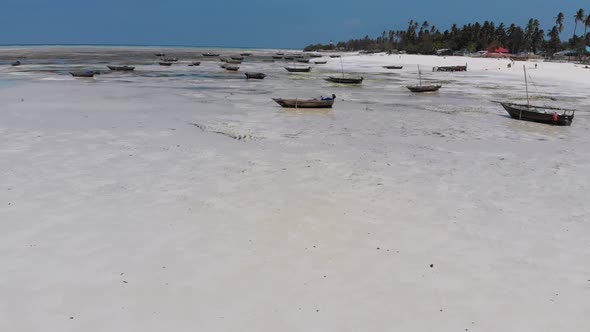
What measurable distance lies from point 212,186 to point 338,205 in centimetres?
311

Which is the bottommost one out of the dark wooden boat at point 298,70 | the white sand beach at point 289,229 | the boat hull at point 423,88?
the white sand beach at point 289,229

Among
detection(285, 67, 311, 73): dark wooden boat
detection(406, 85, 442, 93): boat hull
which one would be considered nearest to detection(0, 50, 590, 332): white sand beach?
detection(406, 85, 442, 93): boat hull

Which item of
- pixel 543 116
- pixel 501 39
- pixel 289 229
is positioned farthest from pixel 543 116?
pixel 501 39

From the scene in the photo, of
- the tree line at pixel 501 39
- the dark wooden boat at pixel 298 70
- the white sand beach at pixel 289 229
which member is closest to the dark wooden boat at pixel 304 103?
the white sand beach at pixel 289 229

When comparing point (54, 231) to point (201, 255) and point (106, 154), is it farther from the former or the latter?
point (106, 154)

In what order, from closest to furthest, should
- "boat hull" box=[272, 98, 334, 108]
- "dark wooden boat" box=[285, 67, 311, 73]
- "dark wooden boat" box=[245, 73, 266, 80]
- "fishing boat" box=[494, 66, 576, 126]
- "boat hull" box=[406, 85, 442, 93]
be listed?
"fishing boat" box=[494, 66, 576, 126] < "boat hull" box=[272, 98, 334, 108] < "boat hull" box=[406, 85, 442, 93] < "dark wooden boat" box=[245, 73, 266, 80] < "dark wooden boat" box=[285, 67, 311, 73]

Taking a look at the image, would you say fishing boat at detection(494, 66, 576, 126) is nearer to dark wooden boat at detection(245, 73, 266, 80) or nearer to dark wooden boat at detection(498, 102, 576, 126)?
dark wooden boat at detection(498, 102, 576, 126)

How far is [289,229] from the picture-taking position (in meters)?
8.59

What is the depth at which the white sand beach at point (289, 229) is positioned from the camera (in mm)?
5910

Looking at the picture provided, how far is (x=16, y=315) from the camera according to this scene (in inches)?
222

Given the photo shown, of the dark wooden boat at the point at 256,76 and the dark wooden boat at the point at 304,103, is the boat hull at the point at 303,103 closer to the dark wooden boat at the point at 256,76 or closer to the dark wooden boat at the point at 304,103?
the dark wooden boat at the point at 304,103

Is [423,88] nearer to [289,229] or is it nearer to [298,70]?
[298,70]

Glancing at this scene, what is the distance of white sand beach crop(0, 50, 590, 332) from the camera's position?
5910 mm

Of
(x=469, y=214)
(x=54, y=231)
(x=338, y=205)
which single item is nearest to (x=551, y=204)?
(x=469, y=214)
